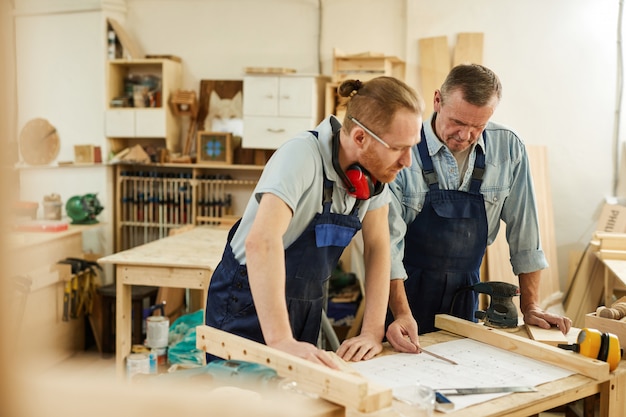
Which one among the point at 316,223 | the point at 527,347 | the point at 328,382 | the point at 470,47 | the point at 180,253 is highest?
the point at 470,47

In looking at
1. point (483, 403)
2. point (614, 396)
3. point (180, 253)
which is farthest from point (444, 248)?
point (180, 253)

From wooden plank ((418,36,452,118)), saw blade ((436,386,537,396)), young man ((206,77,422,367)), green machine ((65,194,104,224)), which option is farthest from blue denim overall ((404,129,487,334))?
green machine ((65,194,104,224))

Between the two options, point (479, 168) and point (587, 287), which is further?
point (587, 287)

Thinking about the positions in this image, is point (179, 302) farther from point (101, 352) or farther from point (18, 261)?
point (18, 261)

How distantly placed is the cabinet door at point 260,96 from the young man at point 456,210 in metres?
3.66

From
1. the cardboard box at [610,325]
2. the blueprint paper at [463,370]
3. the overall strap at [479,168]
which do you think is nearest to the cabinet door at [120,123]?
the overall strap at [479,168]

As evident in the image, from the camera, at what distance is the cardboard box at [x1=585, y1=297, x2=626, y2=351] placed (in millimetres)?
1987

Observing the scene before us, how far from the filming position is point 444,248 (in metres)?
2.52

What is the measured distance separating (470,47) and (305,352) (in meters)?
4.59

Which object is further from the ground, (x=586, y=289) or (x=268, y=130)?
(x=268, y=130)

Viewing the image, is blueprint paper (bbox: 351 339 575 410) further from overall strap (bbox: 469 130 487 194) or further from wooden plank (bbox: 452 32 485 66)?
wooden plank (bbox: 452 32 485 66)

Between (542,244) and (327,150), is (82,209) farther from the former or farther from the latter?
(327,150)

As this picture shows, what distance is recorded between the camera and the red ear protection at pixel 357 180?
6.03 feet

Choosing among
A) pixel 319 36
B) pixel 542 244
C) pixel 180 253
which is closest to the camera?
pixel 180 253
